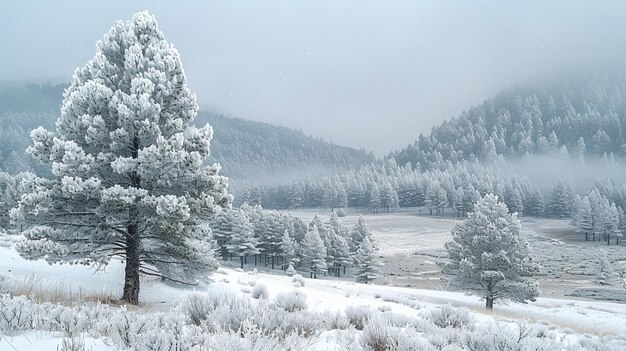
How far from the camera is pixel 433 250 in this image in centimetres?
8156

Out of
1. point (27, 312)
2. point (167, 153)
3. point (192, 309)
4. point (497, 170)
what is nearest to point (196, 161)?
point (167, 153)

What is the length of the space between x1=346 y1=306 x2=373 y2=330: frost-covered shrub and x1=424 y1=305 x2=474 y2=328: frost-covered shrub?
1.67 metres

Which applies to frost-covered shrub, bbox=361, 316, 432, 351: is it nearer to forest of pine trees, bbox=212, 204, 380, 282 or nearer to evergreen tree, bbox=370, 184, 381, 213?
forest of pine trees, bbox=212, 204, 380, 282

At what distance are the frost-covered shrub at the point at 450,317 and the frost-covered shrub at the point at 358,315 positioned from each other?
167 centimetres

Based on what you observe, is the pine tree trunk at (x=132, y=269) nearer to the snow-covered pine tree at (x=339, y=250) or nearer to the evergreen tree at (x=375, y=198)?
the snow-covered pine tree at (x=339, y=250)

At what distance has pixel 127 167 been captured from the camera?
10758 millimetres

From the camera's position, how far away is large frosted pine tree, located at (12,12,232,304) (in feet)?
34.7

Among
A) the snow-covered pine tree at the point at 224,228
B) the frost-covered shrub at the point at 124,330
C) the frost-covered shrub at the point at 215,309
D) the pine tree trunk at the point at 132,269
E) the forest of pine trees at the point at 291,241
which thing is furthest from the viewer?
the snow-covered pine tree at the point at 224,228

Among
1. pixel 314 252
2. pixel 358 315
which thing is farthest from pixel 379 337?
pixel 314 252

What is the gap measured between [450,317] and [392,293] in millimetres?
17886

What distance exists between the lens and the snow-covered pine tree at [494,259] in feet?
84.4

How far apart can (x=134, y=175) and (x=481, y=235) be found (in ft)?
76.3

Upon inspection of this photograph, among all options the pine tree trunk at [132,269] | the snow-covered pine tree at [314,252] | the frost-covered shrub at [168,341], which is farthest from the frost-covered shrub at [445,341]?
the snow-covered pine tree at [314,252]

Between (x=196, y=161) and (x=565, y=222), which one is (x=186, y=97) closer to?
(x=196, y=161)
